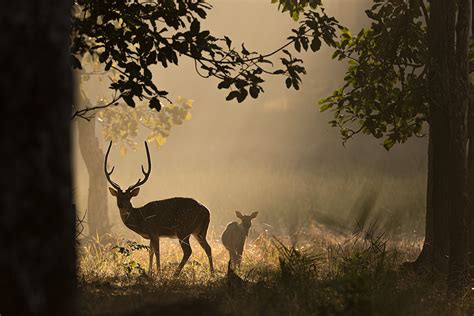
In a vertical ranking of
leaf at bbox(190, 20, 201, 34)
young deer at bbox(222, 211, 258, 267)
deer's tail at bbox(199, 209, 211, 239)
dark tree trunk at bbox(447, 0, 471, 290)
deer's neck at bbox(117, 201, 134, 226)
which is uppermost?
leaf at bbox(190, 20, 201, 34)

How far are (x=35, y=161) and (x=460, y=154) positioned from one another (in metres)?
6.97

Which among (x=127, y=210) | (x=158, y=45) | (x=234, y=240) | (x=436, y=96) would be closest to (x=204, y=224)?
(x=127, y=210)

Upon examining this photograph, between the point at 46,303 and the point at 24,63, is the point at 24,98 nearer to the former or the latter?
the point at 24,63

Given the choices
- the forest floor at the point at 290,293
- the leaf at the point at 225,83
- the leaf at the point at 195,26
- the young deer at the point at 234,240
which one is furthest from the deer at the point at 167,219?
the leaf at the point at 195,26

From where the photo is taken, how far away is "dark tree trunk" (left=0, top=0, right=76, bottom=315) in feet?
12.3

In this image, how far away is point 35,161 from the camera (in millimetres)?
3805

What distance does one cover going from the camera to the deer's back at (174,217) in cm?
1288

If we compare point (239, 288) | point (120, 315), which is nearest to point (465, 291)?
point (239, 288)

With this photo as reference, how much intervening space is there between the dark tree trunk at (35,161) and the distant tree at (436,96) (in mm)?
6668

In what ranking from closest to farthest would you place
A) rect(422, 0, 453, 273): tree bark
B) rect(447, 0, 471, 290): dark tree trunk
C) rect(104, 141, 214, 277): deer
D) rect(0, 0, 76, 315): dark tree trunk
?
rect(0, 0, 76, 315): dark tree trunk < rect(447, 0, 471, 290): dark tree trunk < rect(422, 0, 453, 273): tree bark < rect(104, 141, 214, 277): deer

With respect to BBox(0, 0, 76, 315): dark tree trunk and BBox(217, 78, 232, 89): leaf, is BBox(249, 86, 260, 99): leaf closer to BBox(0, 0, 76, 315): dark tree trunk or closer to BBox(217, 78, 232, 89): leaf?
BBox(217, 78, 232, 89): leaf

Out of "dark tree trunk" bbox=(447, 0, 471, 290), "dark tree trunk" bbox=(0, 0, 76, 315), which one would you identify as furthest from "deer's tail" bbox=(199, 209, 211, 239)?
"dark tree trunk" bbox=(0, 0, 76, 315)

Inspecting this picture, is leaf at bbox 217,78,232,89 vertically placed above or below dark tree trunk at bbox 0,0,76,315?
above

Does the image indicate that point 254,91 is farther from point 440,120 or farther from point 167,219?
point 167,219
